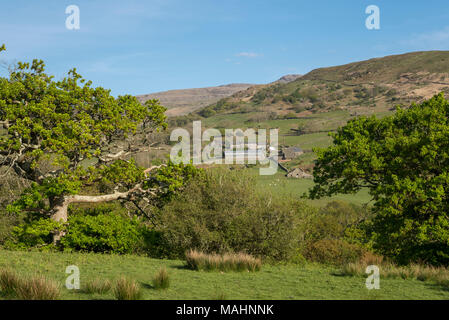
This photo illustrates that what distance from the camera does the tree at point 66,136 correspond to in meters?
24.9

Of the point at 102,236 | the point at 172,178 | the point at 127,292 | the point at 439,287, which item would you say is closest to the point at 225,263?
the point at 127,292

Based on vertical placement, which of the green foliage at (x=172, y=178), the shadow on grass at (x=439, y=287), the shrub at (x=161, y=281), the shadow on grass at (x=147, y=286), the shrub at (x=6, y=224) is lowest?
the shrub at (x=6, y=224)

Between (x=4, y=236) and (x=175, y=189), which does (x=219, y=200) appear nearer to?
(x=175, y=189)

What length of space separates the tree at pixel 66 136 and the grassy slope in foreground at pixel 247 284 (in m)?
9.11

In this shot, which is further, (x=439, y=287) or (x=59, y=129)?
(x=59, y=129)

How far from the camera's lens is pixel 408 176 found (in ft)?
76.0

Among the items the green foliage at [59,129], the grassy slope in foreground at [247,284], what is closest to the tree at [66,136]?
the green foliage at [59,129]

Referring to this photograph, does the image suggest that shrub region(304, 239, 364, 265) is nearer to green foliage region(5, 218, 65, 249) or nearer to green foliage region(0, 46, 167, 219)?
green foliage region(0, 46, 167, 219)

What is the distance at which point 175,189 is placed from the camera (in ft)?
90.6

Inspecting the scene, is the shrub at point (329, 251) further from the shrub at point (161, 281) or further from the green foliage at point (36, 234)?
the shrub at point (161, 281)

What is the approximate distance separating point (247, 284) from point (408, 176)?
13983mm

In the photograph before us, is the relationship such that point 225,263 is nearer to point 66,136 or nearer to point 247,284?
point 247,284

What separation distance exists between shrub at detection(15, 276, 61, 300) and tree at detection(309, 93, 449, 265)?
16.7 meters
